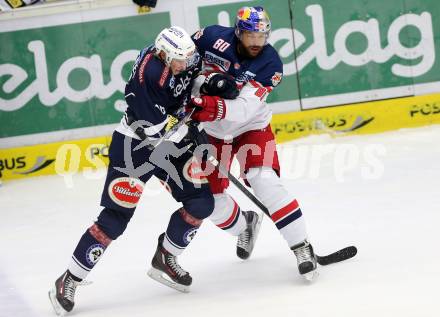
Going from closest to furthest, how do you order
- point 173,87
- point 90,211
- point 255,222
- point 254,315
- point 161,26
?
point 254,315
point 173,87
point 255,222
point 90,211
point 161,26

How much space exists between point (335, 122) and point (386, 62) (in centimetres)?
63

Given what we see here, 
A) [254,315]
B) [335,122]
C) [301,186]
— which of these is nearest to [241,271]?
[254,315]

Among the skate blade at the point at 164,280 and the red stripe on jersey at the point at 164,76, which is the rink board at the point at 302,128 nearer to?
the skate blade at the point at 164,280

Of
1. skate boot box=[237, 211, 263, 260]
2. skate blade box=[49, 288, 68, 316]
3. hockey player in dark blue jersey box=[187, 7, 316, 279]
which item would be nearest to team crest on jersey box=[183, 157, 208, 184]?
hockey player in dark blue jersey box=[187, 7, 316, 279]

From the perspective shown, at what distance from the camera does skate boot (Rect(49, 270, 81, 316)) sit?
3.37 meters

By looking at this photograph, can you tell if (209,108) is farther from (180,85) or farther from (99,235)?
(99,235)

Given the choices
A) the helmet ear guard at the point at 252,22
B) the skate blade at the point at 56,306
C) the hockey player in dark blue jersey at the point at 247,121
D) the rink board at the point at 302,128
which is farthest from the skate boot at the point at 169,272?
the rink board at the point at 302,128

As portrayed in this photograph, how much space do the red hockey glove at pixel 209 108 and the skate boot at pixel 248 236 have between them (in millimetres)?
706

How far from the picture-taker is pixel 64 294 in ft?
11.1

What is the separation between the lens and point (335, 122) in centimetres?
657

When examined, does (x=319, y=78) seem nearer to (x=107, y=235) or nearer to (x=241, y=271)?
(x=241, y=271)

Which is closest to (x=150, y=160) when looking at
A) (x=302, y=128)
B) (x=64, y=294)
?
(x=64, y=294)

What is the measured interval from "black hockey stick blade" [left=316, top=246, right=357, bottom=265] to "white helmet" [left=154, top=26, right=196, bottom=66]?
3.36 feet

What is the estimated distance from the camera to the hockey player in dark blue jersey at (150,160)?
131 inches
